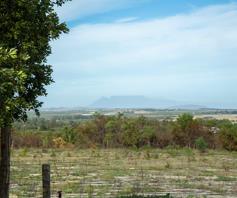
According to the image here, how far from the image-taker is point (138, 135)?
174 feet

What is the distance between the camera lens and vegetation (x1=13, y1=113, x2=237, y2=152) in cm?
5056

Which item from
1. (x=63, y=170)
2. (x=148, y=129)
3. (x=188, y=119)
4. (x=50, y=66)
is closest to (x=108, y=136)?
(x=148, y=129)

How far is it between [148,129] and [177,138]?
326 centimetres

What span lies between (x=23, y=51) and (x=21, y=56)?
0.84 meters

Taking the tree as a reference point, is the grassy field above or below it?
below

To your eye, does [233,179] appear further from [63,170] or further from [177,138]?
[177,138]

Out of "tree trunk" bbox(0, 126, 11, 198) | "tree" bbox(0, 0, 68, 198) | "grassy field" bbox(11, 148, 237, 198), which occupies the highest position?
"tree" bbox(0, 0, 68, 198)

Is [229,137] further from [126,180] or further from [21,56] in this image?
[21,56]

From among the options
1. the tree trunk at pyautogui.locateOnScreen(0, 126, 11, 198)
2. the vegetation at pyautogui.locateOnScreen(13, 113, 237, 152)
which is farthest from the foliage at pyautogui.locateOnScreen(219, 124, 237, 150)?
the tree trunk at pyautogui.locateOnScreen(0, 126, 11, 198)

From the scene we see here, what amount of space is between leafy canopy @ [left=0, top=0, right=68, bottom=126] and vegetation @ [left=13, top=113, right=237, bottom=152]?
38853 mm

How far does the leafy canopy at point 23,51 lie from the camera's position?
7.34m

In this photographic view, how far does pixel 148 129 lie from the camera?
176 ft

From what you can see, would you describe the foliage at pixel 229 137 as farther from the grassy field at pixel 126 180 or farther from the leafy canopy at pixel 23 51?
the leafy canopy at pixel 23 51

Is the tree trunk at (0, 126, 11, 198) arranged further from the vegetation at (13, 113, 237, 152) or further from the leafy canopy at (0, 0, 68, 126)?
the vegetation at (13, 113, 237, 152)
